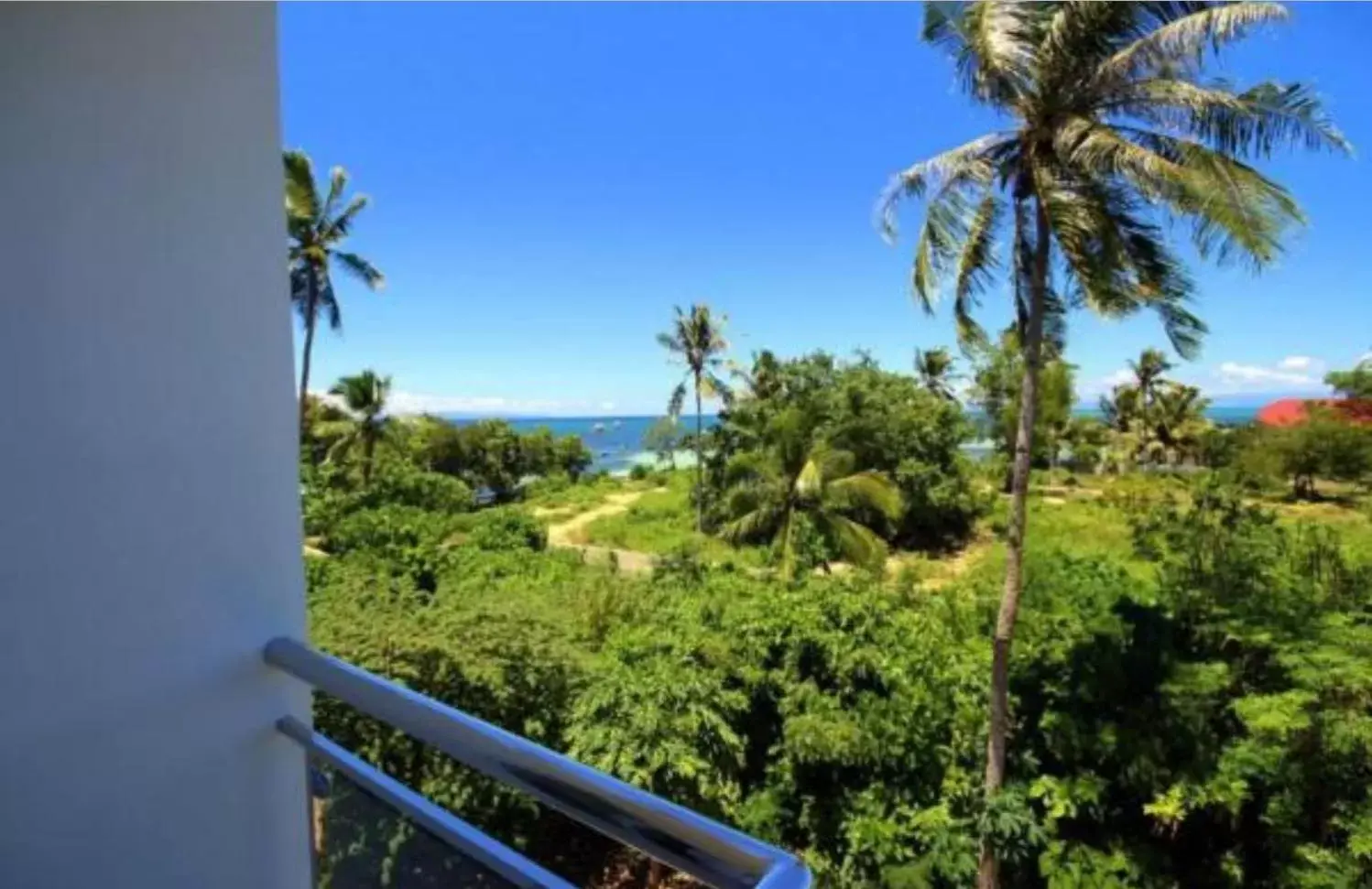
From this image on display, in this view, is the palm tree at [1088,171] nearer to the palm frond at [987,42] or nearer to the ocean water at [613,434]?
the palm frond at [987,42]

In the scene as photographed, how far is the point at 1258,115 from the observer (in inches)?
211

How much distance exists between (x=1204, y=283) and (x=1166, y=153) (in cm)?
102

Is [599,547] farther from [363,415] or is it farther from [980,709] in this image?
[980,709]

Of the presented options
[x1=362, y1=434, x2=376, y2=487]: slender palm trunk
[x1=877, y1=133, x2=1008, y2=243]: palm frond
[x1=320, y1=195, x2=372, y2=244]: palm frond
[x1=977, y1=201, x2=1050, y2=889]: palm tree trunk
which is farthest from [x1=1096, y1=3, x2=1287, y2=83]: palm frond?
[x1=362, y1=434, x2=376, y2=487]: slender palm trunk

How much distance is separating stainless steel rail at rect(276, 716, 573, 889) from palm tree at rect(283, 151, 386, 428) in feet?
41.6

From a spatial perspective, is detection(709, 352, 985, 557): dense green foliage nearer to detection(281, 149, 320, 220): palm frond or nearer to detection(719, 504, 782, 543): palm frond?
detection(719, 504, 782, 543): palm frond

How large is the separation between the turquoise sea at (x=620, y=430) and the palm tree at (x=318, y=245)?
9041mm

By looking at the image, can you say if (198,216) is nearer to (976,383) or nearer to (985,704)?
(985,704)

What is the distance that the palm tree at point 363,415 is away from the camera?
18.2 meters

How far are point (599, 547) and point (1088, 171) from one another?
16.5m

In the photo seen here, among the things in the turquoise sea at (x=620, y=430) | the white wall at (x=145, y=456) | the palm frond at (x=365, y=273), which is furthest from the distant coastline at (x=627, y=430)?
the white wall at (x=145, y=456)

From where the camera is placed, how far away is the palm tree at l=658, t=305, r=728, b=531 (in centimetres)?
1827

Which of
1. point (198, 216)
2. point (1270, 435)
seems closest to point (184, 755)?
point (198, 216)

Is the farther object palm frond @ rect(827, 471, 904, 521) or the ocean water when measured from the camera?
the ocean water
